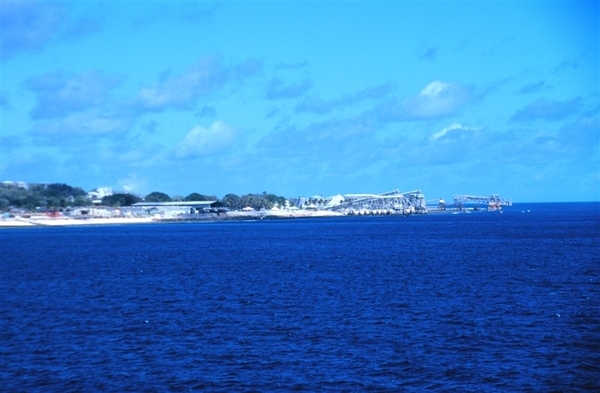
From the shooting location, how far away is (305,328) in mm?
29797

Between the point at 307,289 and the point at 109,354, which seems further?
the point at 307,289

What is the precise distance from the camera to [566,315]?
32.2 metres

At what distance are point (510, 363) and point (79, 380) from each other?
1356cm

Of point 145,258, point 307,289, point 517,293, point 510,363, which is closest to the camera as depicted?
point 510,363

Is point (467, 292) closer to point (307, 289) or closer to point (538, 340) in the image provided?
point (307, 289)

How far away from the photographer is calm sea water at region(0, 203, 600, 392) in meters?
22.4

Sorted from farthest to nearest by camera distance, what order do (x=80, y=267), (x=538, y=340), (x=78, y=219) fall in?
(x=78, y=219), (x=80, y=267), (x=538, y=340)

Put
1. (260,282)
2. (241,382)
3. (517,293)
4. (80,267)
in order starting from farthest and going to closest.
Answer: (80,267)
(260,282)
(517,293)
(241,382)

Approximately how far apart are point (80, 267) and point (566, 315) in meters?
40.4

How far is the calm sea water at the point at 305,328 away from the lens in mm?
22422

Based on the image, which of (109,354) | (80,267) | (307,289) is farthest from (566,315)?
(80,267)

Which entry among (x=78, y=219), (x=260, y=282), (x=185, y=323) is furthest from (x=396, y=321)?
(x=78, y=219)

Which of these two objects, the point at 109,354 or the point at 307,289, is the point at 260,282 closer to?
the point at 307,289

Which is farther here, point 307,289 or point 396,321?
Answer: point 307,289
